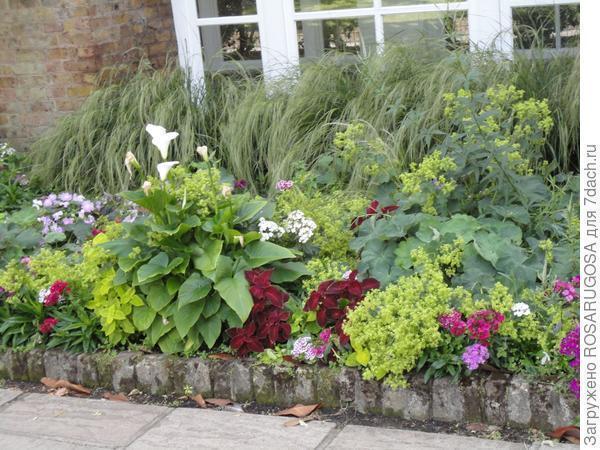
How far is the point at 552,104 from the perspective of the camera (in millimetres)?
5105

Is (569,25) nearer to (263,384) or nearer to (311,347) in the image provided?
(311,347)

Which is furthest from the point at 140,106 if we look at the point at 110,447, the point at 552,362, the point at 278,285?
the point at 552,362

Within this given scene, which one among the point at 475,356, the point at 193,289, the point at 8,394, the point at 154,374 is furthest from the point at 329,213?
the point at 8,394

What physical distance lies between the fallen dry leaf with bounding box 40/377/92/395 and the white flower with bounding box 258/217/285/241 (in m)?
1.01

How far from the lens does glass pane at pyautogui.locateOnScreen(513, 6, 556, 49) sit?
5895 mm

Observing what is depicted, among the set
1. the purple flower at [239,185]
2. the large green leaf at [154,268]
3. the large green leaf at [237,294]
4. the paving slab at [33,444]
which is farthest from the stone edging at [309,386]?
the purple flower at [239,185]

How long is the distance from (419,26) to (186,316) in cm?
306

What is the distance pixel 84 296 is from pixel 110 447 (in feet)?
3.14

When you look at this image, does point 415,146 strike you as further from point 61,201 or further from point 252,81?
point 61,201

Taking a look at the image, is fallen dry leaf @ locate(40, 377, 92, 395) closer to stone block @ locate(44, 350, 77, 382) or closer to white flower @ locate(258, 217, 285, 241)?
stone block @ locate(44, 350, 77, 382)

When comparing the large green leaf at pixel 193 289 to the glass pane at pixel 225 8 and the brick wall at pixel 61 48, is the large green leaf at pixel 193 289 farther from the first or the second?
the glass pane at pixel 225 8

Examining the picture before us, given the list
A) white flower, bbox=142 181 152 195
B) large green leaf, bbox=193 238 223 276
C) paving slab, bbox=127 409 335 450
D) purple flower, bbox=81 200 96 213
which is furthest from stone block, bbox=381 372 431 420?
purple flower, bbox=81 200 96 213

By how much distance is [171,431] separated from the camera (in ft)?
12.3

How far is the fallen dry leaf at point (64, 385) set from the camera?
168 inches
